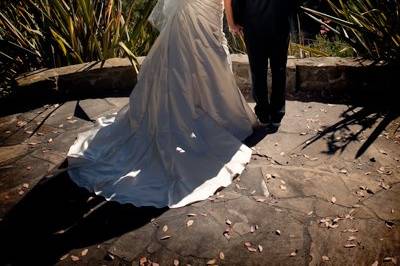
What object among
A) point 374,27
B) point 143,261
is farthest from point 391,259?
point 374,27

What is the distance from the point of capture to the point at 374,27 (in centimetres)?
417

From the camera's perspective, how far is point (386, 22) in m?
4.05

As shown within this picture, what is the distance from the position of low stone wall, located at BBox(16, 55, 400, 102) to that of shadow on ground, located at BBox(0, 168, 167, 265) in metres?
1.92

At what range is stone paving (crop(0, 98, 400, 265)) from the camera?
2352mm

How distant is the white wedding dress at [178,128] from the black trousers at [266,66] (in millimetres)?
238

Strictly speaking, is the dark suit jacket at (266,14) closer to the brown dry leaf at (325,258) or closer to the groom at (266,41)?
the groom at (266,41)

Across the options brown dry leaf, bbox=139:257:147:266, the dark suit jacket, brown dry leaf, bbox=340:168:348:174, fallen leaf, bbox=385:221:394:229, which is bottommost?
fallen leaf, bbox=385:221:394:229

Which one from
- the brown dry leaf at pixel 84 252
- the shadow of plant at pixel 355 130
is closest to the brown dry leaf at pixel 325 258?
the shadow of plant at pixel 355 130

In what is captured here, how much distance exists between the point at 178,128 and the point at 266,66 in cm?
110

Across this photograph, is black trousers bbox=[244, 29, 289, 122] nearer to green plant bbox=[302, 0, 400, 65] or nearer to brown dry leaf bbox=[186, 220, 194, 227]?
green plant bbox=[302, 0, 400, 65]

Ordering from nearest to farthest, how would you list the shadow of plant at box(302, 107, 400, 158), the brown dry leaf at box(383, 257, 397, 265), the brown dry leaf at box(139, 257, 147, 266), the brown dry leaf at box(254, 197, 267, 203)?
the brown dry leaf at box(383, 257, 397, 265), the brown dry leaf at box(139, 257, 147, 266), the brown dry leaf at box(254, 197, 267, 203), the shadow of plant at box(302, 107, 400, 158)

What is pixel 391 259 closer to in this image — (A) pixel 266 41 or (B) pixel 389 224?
(B) pixel 389 224

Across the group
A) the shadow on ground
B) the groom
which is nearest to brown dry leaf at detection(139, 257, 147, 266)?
the shadow on ground

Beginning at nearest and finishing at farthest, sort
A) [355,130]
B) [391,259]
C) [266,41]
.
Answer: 1. [391,259]
2. [266,41]
3. [355,130]
